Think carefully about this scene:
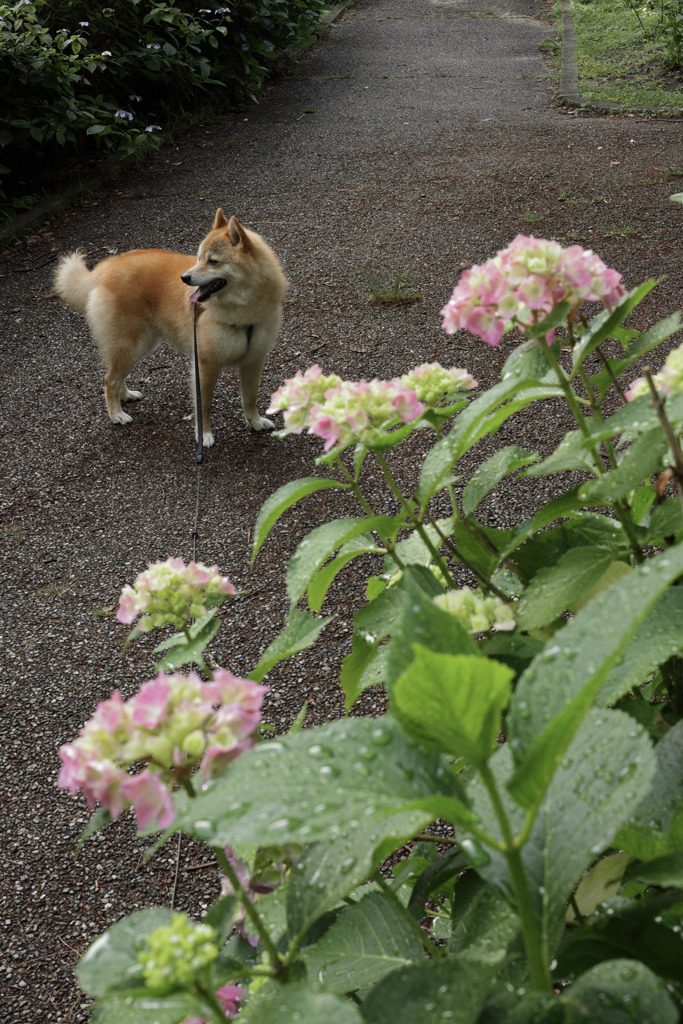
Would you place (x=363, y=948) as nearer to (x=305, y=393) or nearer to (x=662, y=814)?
(x=662, y=814)

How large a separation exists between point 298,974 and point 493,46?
11.4 meters

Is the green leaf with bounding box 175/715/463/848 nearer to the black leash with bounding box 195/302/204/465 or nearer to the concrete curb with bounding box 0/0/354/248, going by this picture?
the black leash with bounding box 195/302/204/465

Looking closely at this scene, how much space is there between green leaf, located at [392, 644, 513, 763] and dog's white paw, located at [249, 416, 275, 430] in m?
3.79

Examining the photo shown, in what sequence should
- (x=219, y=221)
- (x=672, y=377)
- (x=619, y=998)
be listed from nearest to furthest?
(x=619, y=998)
(x=672, y=377)
(x=219, y=221)

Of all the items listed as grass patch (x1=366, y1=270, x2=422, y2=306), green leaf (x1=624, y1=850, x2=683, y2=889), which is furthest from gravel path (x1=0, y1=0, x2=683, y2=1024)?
green leaf (x1=624, y1=850, x2=683, y2=889)

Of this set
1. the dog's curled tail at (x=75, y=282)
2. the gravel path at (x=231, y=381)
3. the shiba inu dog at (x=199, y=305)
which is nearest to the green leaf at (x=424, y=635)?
the gravel path at (x=231, y=381)

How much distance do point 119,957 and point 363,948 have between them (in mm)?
232

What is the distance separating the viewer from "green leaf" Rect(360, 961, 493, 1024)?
546 millimetres

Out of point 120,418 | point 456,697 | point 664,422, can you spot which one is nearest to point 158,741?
point 456,697

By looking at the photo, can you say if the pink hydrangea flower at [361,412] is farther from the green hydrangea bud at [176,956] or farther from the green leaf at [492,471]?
the green hydrangea bud at [176,956]

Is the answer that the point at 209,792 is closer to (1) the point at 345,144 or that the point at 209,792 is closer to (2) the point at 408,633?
(2) the point at 408,633

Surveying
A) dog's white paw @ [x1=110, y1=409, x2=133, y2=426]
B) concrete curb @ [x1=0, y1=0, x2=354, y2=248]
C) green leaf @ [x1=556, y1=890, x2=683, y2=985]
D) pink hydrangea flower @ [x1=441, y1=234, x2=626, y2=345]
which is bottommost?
dog's white paw @ [x1=110, y1=409, x2=133, y2=426]

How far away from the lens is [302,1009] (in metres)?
0.55

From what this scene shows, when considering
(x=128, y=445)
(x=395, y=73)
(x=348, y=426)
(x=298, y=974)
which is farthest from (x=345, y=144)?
(x=298, y=974)
